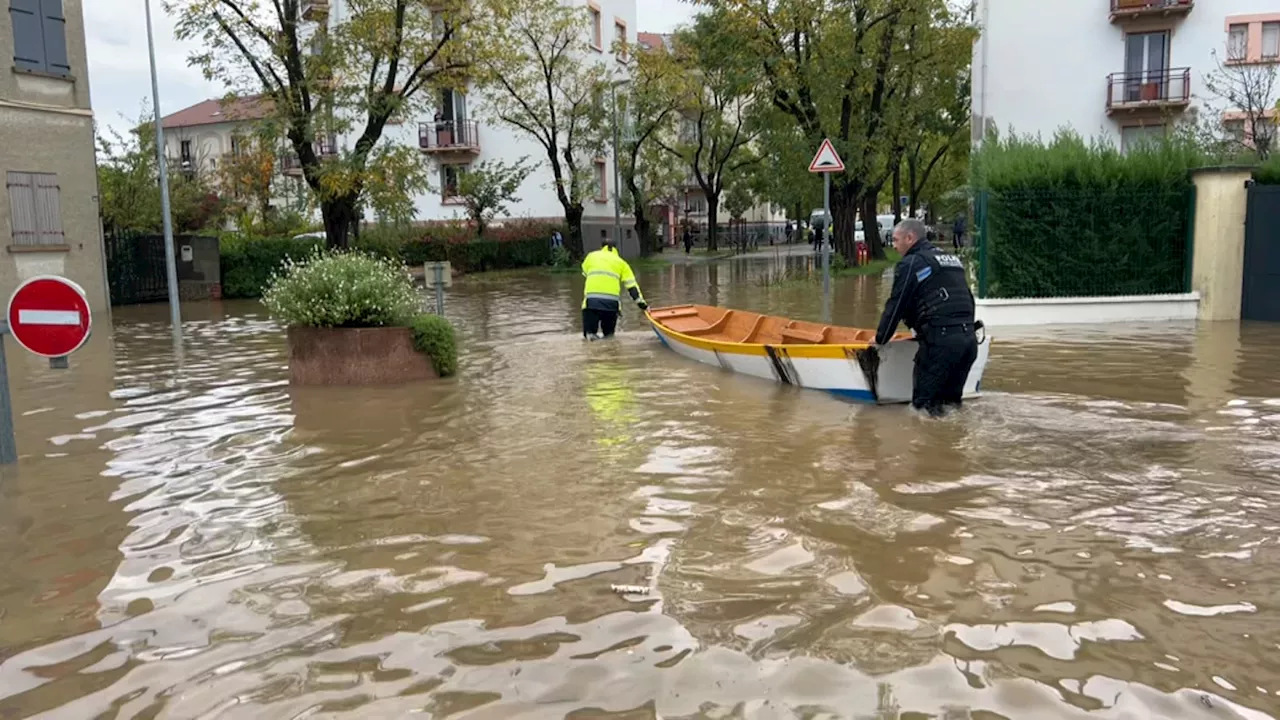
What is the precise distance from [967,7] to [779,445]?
31.8 m

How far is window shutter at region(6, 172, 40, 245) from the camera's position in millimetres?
20266

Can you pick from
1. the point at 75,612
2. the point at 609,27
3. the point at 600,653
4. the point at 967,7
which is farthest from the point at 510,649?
the point at 609,27

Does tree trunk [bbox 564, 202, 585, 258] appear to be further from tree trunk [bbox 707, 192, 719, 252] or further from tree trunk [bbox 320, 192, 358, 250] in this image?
Answer: tree trunk [bbox 320, 192, 358, 250]

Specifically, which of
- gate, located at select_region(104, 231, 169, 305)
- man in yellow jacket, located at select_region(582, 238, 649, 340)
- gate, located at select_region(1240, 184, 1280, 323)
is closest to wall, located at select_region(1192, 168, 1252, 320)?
gate, located at select_region(1240, 184, 1280, 323)

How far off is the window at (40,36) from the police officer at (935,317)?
65.7 ft

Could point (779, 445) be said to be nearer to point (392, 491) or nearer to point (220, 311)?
point (392, 491)

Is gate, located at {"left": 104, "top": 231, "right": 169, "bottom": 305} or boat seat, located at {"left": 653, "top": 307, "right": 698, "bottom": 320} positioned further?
gate, located at {"left": 104, "top": 231, "right": 169, "bottom": 305}

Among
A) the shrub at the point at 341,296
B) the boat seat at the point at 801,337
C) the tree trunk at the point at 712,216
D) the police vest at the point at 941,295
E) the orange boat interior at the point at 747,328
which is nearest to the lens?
the police vest at the point at 941,295

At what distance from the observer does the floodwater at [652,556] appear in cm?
363

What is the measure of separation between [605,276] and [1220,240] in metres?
9.23

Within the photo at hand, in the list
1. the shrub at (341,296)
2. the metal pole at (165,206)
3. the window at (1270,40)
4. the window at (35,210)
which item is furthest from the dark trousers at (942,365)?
the window at (1270,40)

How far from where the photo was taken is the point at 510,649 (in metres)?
3.96

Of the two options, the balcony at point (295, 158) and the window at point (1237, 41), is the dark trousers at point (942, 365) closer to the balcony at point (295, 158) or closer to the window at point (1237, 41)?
the balcony at point (295, 158)

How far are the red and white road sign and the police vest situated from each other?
20.5 feet
